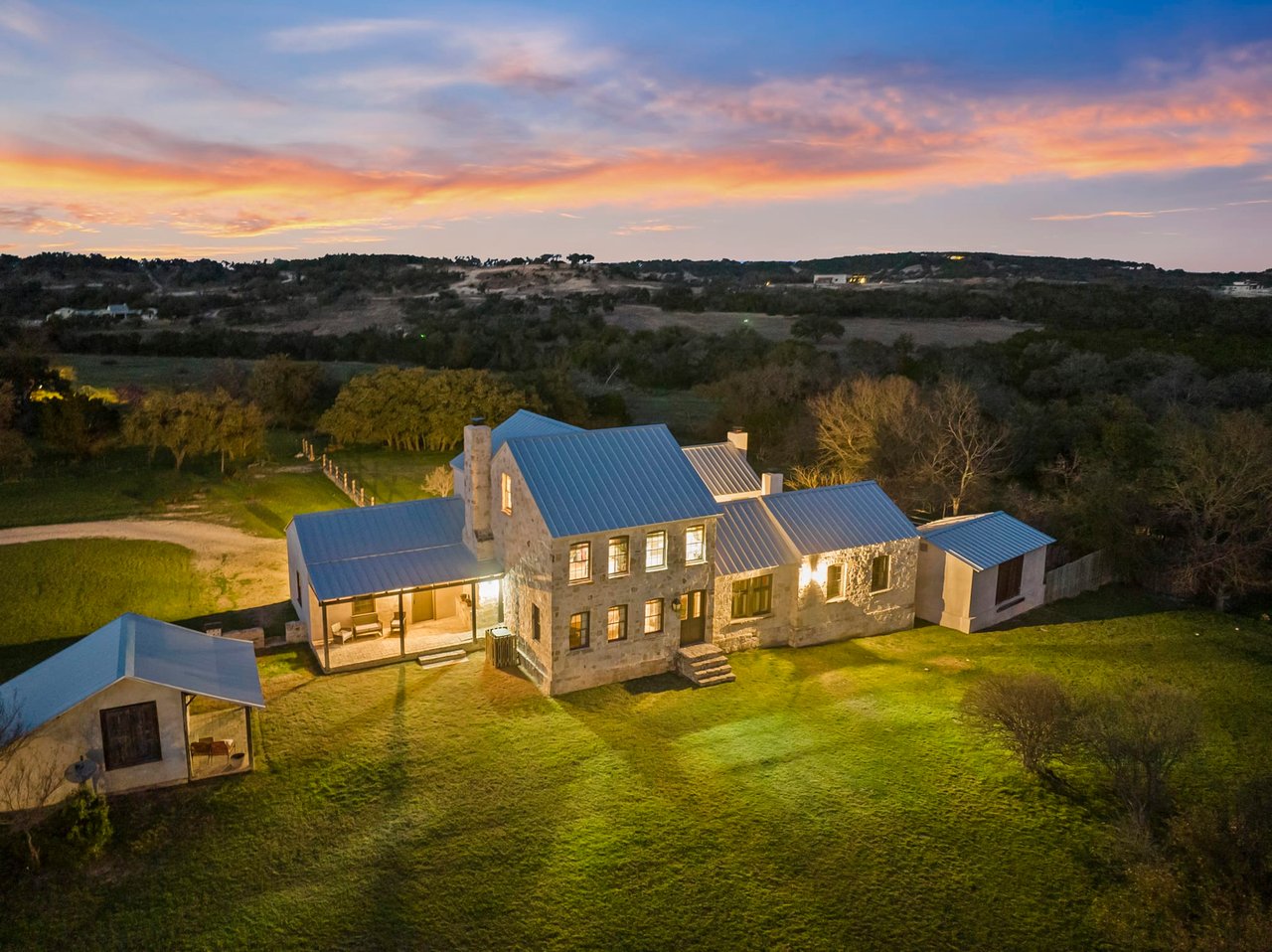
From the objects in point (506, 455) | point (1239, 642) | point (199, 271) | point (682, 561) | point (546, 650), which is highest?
point (199, 271)

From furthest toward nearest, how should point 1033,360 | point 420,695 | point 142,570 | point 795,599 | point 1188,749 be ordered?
point 1033,360 → point 142,570 → point 795,599 → point 420,695 → point 1188,749

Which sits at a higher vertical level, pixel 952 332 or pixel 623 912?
pixel 952 332

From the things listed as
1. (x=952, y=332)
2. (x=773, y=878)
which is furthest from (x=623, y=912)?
(x=952, y=332)

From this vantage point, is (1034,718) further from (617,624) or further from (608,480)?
(608,480)

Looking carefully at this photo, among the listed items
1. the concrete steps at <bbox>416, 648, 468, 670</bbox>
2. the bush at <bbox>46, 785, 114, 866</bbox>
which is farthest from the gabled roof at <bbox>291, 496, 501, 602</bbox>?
the bush at <bbox>46, 785, 114, 866</bbox>

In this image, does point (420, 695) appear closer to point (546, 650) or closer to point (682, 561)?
point (546, 650)
